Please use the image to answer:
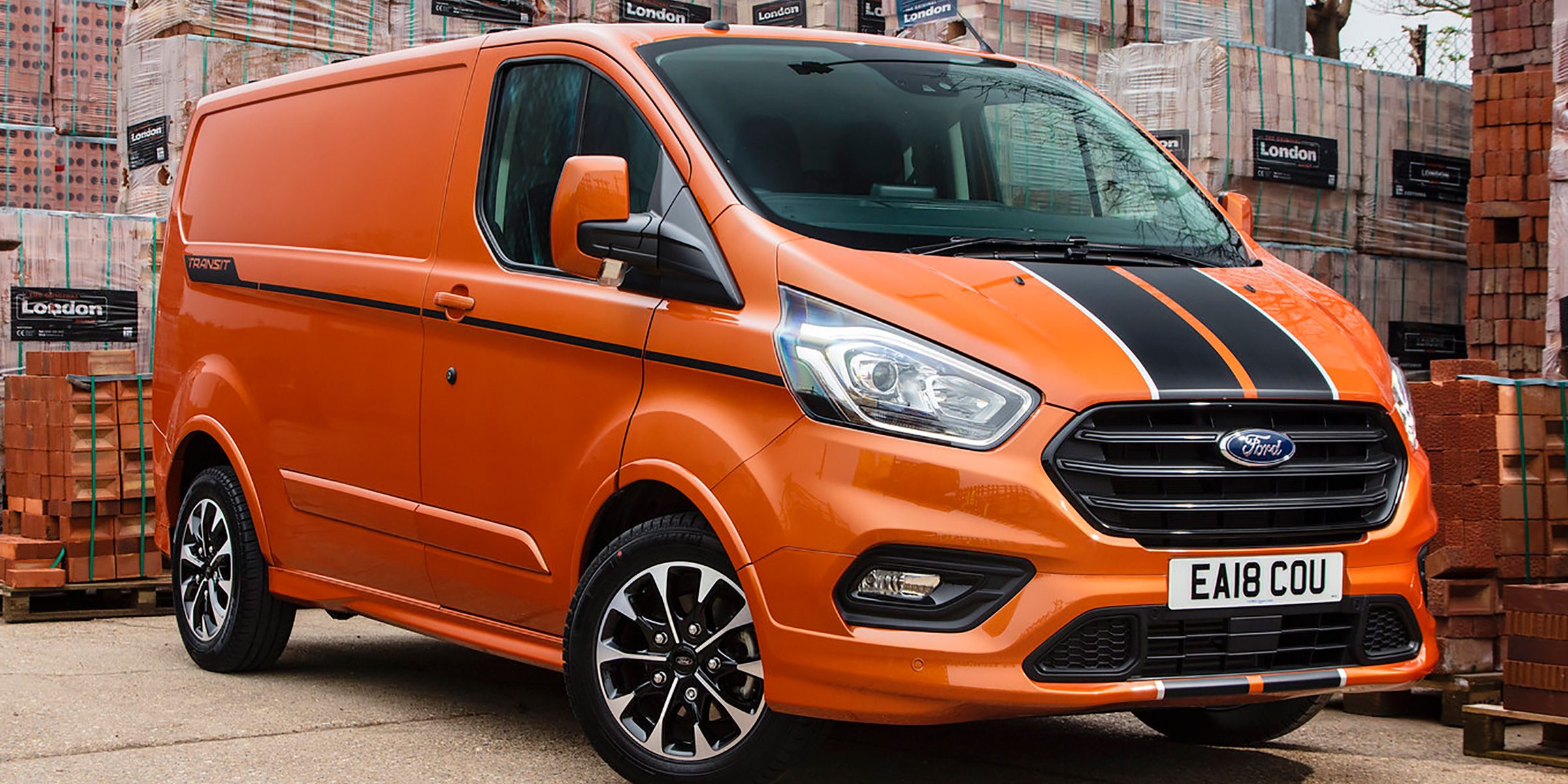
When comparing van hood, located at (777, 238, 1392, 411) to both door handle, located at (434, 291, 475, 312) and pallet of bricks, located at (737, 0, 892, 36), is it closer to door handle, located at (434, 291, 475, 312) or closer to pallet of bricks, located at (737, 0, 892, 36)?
door handle, located at (434, 291, 475, 312)

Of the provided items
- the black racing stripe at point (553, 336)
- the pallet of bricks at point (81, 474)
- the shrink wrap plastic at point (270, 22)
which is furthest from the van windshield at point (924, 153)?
the shrink wrap plastic at point (270, 22)

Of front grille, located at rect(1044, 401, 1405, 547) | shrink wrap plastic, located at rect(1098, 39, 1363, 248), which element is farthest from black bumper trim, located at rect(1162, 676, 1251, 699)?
shrink wrap plastic, located at rect(1098, 39, 1363, 248)

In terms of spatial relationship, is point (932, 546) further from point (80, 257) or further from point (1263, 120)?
point (80, 257)

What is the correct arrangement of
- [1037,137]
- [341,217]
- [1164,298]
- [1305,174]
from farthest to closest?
1. [1305,174]
2. [341,217]
3. [1037,137]
4. [1164,298]

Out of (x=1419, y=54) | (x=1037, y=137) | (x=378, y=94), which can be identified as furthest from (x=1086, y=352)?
(x=1419, y=54)

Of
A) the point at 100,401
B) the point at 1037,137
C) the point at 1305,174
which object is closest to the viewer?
the point at 1037,137

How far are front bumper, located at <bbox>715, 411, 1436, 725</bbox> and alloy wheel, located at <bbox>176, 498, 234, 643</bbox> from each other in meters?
3.23

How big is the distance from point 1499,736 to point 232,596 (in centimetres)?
433

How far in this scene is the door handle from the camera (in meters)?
5.18

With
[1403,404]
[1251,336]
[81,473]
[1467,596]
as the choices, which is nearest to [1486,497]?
[1467,596]

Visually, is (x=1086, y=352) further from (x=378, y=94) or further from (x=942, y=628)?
(x=378, y=94)

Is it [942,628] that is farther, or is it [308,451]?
[308,451]

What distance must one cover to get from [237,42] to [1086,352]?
7117mm

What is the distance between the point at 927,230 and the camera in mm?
4547
